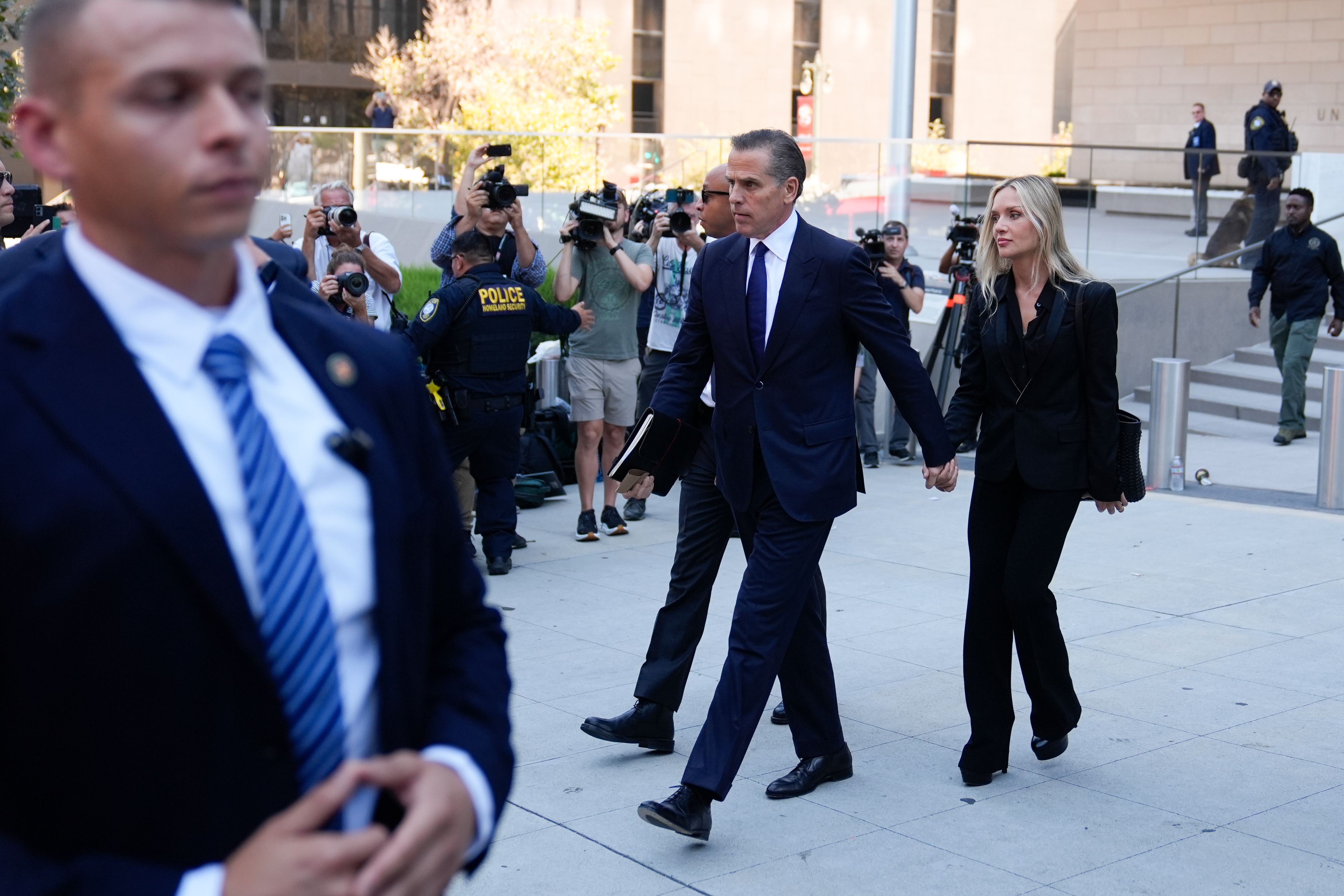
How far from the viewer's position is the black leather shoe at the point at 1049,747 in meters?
5.29

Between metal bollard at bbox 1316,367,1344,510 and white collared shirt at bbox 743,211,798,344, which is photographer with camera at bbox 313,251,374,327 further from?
metal bollard at bbox 1316,367,1344,510

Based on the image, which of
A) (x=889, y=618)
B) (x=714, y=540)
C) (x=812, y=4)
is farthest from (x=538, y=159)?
(x=812, y=4)

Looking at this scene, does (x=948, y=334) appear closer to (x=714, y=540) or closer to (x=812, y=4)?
(x=714, y=540)

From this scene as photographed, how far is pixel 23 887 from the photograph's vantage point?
4.25 ft

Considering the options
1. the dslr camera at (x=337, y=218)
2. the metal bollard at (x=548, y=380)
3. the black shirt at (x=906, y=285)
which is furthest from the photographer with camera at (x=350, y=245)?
the black shirt at (x=906, y=285)

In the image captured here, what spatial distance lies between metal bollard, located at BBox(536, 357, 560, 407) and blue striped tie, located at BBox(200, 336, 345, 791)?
9.83 m

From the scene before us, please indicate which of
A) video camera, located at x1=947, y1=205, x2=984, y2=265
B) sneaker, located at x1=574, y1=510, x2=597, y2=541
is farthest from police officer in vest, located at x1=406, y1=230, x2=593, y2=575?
video camera, located at x1=947, y1=205, x2=984, y2=265

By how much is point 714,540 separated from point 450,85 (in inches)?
1434

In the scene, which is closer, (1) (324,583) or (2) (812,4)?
(1) (324,583)

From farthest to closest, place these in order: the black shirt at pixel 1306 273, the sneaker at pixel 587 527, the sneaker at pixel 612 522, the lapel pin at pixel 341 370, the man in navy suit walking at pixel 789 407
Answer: the black shirt at pixel 1306 273
the sneaker at pixel 612 522
the sneaker at pixel 587 527
the man in navy suit walking at pixel 789 407
the lapel pin at pixel 341 370

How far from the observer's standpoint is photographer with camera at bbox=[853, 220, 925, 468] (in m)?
11.5

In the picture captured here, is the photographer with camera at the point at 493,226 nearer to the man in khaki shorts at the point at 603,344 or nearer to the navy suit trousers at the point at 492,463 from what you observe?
the man in khaki shorts at the point at 603,344

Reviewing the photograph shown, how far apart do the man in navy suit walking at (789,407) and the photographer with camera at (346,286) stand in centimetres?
325

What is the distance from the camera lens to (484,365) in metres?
8.44
